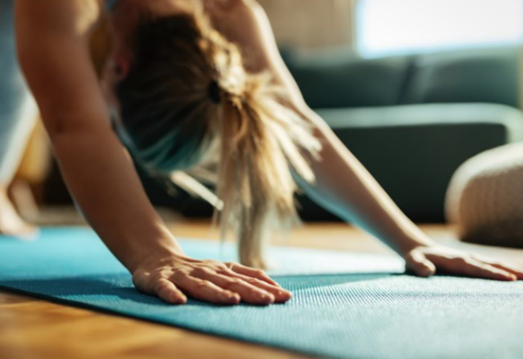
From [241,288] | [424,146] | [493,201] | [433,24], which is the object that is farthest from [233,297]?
[433,24]

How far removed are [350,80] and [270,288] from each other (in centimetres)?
268

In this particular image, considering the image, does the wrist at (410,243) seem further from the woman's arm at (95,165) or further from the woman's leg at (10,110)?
the woman's leg at (10,110)

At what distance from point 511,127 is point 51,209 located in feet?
7.78

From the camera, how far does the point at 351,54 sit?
138 inches

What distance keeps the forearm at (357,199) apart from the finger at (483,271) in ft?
0.32

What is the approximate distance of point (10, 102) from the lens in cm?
192

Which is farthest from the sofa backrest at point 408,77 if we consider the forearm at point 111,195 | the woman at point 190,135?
the forearm at point 111,195

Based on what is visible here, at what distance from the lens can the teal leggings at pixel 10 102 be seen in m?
1.80

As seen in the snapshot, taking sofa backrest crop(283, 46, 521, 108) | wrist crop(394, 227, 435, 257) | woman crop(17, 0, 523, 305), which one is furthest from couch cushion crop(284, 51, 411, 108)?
wrist crop(394, 227, 435, 257)

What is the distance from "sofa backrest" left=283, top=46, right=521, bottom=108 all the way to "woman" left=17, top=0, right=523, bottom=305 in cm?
202

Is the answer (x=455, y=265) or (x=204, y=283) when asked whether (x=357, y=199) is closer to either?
(x=455, y=265)

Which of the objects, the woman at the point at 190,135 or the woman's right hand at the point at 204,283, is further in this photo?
the woman at the point at 190,135

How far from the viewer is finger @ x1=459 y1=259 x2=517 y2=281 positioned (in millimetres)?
1015

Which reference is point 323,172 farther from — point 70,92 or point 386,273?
point 70,92
